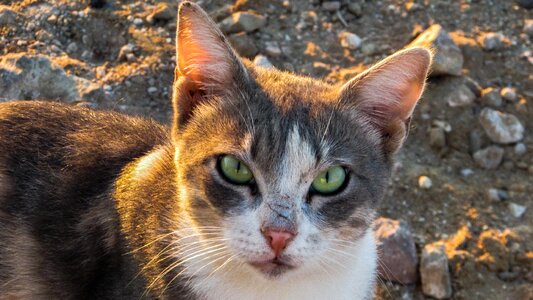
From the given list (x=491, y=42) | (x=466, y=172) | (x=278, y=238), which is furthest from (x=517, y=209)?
(x=278, y=238)

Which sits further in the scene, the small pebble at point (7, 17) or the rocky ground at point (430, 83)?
the small pebble at point (7, 17)

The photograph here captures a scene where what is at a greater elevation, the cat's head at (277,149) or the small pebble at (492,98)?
the cat's head at (277,149)

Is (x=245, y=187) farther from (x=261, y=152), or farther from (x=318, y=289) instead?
(x=318, y=289)

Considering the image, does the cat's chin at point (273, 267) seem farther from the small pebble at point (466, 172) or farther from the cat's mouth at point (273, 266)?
the small pebble at point (466, 172)

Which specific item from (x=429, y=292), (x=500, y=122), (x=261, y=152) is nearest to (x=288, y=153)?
(x=261, y=152)

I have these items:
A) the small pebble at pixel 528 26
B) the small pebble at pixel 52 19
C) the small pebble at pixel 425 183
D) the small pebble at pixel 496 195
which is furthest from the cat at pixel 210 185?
the small pebble at pixel 528 26

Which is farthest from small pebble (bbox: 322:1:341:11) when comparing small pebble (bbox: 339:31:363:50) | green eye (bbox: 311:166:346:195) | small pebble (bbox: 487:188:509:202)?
green eye (bbox: 311:166:346:195)

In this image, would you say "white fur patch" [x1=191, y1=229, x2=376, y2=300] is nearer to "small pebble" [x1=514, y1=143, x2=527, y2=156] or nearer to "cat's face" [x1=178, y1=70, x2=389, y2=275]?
"cat's face" [x1=178, y1=70, x2=389, y2=275]
